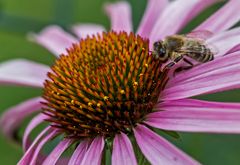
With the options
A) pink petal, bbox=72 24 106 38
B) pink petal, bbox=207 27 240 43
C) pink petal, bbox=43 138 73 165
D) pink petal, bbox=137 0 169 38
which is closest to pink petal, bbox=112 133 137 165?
pink petal, bbox=43 138 73 165

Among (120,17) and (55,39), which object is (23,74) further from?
(120,17)

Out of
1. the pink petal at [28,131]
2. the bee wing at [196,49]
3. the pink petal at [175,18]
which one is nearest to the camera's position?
the bee wing at [196,49]

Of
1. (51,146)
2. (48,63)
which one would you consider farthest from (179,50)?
(48,63)

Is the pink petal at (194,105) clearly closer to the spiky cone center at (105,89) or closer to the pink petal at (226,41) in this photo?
the spiky cone center at (105,89)

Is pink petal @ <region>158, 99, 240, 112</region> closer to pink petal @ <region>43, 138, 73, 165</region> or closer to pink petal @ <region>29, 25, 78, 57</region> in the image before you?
pink petal @ <region>43, 138, 73, 165</region>

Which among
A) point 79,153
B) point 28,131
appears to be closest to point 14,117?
point 28,131

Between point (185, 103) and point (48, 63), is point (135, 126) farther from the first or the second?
point (48, 63)

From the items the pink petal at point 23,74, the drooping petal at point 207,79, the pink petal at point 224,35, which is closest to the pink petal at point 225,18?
the pink petal at point 224,35
